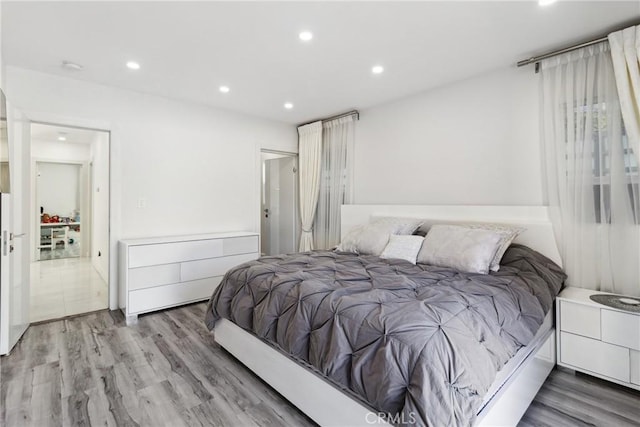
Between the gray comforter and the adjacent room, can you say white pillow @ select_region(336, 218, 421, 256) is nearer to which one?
the adjacent room

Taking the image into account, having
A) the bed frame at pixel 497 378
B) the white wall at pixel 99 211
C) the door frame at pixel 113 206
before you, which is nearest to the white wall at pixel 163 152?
the door frame at pixel 113 206

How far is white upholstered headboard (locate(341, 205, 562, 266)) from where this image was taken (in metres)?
2.54

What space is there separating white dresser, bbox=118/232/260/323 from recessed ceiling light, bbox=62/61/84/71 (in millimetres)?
1673

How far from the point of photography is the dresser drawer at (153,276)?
309 centimetres

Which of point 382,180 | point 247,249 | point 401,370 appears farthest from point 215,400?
point 382,180

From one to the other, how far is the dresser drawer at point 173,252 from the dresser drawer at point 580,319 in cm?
330

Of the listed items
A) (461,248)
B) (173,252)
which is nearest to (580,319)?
(461,248)

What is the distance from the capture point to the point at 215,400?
184 cm

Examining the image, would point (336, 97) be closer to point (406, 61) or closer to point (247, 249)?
point (406, 61)

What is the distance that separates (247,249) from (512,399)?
3.09m

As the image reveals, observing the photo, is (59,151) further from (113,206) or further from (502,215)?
(502,215)

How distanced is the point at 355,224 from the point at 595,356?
101 inches

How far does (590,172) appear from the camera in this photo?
2.35 m
